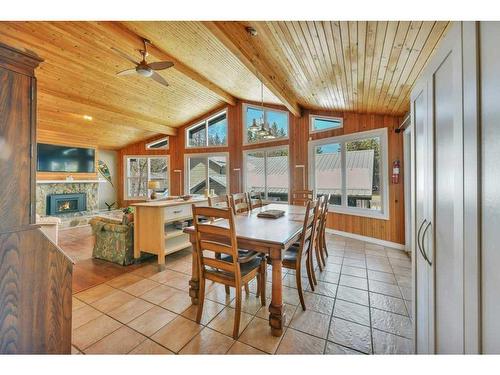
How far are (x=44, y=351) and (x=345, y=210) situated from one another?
4872 millimetres

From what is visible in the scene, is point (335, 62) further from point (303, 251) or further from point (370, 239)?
point (370, 239)

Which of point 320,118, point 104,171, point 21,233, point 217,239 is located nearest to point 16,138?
point 21,233

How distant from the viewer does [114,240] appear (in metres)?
3.30

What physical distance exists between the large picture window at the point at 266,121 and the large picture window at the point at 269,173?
0.35 meters

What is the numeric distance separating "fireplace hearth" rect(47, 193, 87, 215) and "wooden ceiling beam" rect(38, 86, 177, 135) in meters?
2.93

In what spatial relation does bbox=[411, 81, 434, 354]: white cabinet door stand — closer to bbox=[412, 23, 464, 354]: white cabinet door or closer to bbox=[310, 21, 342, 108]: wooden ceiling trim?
bbox=[412, 23, 464, 354]: white cabinet door

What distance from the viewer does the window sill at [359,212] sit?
4279 mm

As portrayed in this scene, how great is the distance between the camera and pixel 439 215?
1.05m

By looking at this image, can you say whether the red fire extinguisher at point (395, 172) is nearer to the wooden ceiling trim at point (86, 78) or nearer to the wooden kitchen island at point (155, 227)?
the wooden kitchen island at point (155, 227)

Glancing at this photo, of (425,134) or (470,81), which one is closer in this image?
(470,81)
